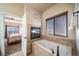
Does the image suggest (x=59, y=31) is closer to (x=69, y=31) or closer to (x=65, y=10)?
(x=69, y=31)

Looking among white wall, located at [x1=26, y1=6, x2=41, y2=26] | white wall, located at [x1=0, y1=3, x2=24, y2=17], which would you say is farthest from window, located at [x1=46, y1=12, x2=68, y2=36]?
white wall, located at [x1=0, y1=3, x2=24, y2=17]

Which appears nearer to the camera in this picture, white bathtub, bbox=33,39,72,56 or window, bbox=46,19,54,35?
white bathtub, bbox=33,39,72,56

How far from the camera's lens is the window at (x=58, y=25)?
1.32 metres

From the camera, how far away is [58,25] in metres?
1.39

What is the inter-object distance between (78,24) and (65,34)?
0.89 ft

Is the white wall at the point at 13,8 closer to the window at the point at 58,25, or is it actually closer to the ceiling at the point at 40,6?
the ceiling at the point at 40,6

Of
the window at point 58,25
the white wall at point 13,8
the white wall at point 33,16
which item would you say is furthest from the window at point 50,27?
the white wall at point 13,8

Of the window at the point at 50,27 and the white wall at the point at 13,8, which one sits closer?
the white wall at the point at 13,8

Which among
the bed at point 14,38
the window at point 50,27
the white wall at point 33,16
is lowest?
the bed at point 14,38

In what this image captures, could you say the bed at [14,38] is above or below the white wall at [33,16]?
below

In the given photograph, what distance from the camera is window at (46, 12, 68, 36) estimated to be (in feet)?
4.32

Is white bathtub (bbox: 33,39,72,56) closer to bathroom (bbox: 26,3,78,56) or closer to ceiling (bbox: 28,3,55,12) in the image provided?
bathroom (bbox: 26,3,78,56)

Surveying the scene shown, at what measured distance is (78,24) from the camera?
131cm

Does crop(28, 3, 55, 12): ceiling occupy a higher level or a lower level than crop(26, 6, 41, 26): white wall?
higher
